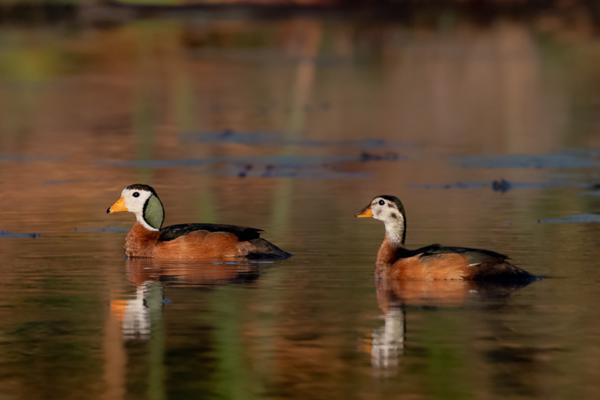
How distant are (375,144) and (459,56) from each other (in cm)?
2316

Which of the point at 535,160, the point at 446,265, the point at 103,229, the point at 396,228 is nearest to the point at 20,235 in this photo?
the point at 103,229

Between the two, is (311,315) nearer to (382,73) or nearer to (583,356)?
(583,356)

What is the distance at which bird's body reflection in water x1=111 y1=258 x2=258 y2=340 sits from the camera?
14.4 meters

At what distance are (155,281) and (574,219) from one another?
18.3 feet

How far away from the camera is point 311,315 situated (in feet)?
47.8

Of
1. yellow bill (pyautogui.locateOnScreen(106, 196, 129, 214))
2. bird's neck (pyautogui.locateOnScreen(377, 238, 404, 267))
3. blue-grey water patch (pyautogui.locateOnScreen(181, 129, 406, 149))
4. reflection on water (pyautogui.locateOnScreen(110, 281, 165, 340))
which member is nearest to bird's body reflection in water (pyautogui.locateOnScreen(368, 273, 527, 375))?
bird's neck (pyautogui.locateOnScreen(377, 238, 404, 267))

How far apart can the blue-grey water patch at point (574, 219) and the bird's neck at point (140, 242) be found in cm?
418

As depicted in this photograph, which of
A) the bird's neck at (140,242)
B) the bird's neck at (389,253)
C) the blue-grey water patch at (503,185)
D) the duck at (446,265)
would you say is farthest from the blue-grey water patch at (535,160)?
the duck at (446,265)

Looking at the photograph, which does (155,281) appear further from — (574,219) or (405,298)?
(574,219)

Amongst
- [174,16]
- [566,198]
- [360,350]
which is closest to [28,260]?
[360,350]

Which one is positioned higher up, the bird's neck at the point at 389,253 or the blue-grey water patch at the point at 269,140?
the blue-grey water patch at the point at 269,140

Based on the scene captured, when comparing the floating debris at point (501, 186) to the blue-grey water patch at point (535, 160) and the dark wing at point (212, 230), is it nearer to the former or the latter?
the blue-grey water patch at point (535, 160)

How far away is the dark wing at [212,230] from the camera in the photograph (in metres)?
18.1

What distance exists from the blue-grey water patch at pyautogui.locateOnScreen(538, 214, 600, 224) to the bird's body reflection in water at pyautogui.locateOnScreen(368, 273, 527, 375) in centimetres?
446
